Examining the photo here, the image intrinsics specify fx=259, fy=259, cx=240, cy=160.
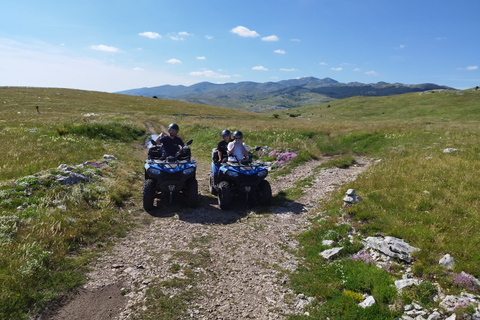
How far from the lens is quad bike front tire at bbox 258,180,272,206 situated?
1070 centimetres

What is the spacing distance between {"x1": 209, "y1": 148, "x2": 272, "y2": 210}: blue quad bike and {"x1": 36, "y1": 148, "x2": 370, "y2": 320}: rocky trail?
565 mm

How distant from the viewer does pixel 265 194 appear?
35.1 ft

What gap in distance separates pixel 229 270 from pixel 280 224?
318cm

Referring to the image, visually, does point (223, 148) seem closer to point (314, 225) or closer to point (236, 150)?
point (236, 150)

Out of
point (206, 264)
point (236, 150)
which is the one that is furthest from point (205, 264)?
point (236, 150)

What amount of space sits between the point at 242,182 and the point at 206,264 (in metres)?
4.15

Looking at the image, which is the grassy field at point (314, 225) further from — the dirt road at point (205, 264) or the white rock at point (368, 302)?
the dirt road at point (205, 264)

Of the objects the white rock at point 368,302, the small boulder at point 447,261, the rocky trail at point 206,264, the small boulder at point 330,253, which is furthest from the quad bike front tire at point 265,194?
the small boulder at point 447,261

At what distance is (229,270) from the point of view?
21.1 ft

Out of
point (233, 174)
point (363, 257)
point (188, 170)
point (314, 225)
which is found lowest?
point (314, 225)

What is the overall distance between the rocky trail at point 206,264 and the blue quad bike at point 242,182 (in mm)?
565

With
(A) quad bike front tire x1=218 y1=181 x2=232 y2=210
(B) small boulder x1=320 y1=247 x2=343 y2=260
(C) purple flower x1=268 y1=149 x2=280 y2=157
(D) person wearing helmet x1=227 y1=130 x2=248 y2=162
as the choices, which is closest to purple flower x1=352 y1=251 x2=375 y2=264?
(B) small boulder x1=320 y1=247 x2=343 y2=260

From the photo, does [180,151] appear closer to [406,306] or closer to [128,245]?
[128,245]

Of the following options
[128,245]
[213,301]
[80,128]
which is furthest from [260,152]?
[80,128]
